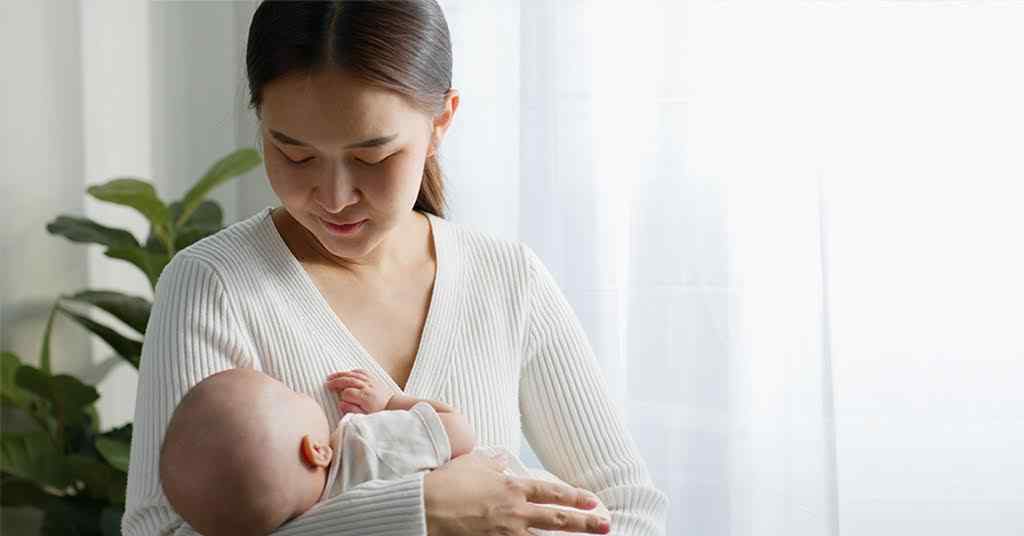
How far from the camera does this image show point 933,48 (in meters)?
1.95

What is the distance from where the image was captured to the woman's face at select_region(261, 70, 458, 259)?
1356 millimetres

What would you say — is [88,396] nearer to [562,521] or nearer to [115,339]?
[115,339]

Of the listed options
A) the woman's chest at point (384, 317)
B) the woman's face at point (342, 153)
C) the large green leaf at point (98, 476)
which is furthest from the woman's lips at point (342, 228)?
the large green leaf at point (98, 476)

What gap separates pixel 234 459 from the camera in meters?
1.31

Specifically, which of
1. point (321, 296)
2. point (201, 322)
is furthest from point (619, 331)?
point (201, 322)

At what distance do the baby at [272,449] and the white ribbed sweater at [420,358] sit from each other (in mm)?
35

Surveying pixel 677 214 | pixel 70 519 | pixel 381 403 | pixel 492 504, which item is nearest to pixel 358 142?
pixel 381 403

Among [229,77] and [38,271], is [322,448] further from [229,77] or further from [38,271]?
[229,77]

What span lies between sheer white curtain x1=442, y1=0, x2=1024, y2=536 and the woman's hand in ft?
2.71

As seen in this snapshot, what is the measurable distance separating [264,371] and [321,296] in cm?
11

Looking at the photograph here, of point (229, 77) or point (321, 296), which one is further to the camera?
point (229, 77)

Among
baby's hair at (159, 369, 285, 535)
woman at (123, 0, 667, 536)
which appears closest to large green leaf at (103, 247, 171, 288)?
woman at (123, 0, 667, 536)

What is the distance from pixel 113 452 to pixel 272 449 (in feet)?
3.77

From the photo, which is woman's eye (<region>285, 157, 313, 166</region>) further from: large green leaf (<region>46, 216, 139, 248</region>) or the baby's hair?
large green leaf (<region>46, 216, 139, 248</region>)
